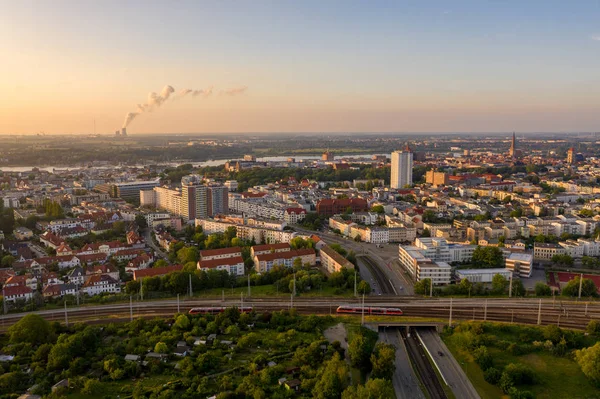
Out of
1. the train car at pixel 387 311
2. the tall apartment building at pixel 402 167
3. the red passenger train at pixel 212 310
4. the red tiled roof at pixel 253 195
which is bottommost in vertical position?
the train car at pixel 387 311

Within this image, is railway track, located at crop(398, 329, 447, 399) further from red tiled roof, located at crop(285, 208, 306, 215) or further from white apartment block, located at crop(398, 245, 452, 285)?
red tiled roof, located at crop(285, 208, 306, 215)

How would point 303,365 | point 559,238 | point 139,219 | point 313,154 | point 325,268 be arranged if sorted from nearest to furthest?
point 303,365, point 325,268, point 559,238, point 139,219, point 313,154

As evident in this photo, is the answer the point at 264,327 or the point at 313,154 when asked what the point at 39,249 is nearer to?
the point at 264,327

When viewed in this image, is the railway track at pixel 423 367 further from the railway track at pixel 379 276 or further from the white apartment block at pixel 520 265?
the white apartment block at pixel 520 265

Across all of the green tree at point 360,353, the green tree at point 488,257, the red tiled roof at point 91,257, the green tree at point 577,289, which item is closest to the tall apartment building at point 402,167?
the green tree at point 488,257

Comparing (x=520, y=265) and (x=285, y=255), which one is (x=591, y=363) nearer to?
(x=520, y=265)

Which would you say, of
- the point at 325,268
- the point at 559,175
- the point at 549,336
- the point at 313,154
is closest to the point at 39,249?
the point at 325,268
